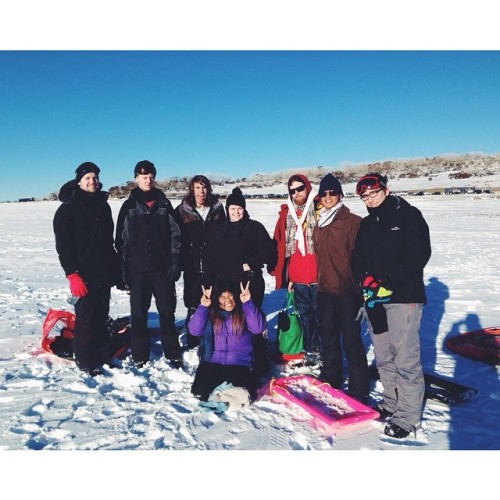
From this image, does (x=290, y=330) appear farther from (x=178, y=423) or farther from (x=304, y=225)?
(x=178, y=423)

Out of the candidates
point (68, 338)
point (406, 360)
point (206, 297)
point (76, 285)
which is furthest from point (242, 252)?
point (68, 338)

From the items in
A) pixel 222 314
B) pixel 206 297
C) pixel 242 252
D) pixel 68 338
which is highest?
pixel 242 252

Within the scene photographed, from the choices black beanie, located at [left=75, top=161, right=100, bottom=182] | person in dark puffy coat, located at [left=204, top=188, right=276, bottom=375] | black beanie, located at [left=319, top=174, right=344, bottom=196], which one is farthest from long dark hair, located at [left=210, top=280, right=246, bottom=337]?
black beanie, located at [left=75, top=161, right=100, bottom=182]

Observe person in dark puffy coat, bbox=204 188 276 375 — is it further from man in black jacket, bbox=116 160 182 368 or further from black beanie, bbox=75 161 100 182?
black beanie, bbox=75 161 100 182

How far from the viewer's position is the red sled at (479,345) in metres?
4.77

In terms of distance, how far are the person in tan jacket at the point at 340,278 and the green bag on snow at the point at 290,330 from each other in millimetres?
785

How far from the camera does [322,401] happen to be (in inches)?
157

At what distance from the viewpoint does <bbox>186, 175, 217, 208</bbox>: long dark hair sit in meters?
4.85

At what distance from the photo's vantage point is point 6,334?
5.72 metres

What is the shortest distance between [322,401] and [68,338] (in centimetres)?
321

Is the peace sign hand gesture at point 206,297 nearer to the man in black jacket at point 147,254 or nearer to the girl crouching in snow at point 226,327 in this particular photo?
the girl crouching in snow at point 226,327

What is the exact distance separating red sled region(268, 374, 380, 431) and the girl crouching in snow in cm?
38
